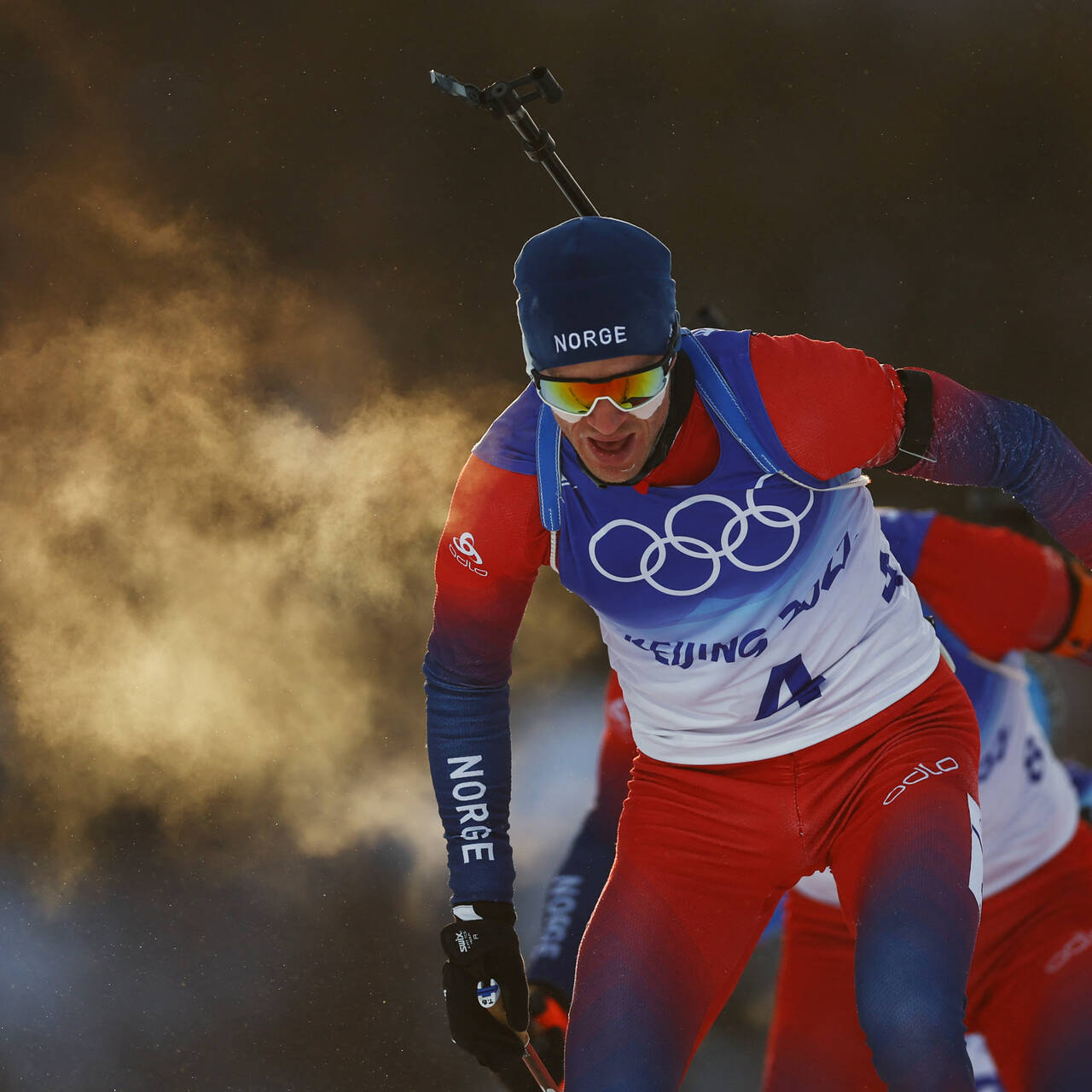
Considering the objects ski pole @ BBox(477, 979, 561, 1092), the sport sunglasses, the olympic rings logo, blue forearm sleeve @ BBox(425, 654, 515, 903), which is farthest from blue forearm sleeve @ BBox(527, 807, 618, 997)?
the sport sunglasses

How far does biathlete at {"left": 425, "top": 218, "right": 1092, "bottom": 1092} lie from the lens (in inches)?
88.0

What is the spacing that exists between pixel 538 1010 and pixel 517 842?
190 centimetres

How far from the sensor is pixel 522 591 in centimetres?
254

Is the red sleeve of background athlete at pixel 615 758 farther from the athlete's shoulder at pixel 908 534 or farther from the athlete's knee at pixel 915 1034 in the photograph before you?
the athlete's knee at pixel 915 1034

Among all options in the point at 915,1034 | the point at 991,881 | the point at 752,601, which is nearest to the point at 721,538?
the point at 752,601

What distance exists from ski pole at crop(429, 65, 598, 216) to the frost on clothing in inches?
29.2

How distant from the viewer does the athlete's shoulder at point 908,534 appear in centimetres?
360

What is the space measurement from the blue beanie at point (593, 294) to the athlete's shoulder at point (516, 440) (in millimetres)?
113

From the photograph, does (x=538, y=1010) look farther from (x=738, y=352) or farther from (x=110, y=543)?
(x=110, y=543)

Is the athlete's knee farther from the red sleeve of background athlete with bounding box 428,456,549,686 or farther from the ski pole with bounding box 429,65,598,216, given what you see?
the ski pole with bounding box 429,65,598,216

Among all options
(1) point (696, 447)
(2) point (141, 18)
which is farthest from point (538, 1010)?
(2) point (141, 18)

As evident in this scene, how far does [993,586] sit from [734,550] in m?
1.39

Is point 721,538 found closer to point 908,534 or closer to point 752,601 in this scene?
point 752,601

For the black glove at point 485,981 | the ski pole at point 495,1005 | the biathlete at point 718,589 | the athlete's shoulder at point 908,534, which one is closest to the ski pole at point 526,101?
the biathlete at point 718,589
